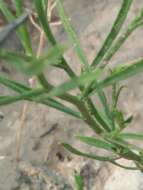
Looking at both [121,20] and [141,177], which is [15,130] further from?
[121,20]

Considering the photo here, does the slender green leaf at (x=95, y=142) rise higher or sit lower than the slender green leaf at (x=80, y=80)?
higher

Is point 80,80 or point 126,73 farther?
point 126,73

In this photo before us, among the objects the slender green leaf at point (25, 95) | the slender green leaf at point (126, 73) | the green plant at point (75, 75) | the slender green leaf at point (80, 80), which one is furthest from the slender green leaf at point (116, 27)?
the slender green leaf at point (80, 80)

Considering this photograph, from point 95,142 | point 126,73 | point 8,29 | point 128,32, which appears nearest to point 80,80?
point 8,29

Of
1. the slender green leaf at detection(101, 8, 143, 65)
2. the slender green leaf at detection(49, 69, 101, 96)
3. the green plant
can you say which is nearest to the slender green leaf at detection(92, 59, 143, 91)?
the green plant

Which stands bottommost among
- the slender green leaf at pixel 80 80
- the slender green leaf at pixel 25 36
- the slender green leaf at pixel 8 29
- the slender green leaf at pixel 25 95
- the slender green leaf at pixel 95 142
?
the slender green leaf at pixel 80 80

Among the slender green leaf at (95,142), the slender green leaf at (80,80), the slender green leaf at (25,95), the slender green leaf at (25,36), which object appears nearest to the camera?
the slender green leaf at (80,80)

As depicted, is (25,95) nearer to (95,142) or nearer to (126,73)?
(126,73)

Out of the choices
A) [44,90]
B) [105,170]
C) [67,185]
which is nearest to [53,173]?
[67,185]

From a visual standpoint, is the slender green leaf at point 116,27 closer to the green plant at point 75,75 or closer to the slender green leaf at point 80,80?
the green plant at point 75,75

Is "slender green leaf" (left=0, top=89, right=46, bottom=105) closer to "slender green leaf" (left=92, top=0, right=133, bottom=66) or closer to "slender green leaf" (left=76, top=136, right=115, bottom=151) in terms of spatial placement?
"slender green leaf" (left=92, top=0, right=133, bottom=66)

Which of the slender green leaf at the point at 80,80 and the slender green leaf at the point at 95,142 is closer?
the slender green leaf at the point at 80,80

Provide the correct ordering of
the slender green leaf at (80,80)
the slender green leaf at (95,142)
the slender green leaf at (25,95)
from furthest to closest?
the slender green leaf at (95,142), the slender green leaf at (25,95), the slender green leaf at (80,80)
